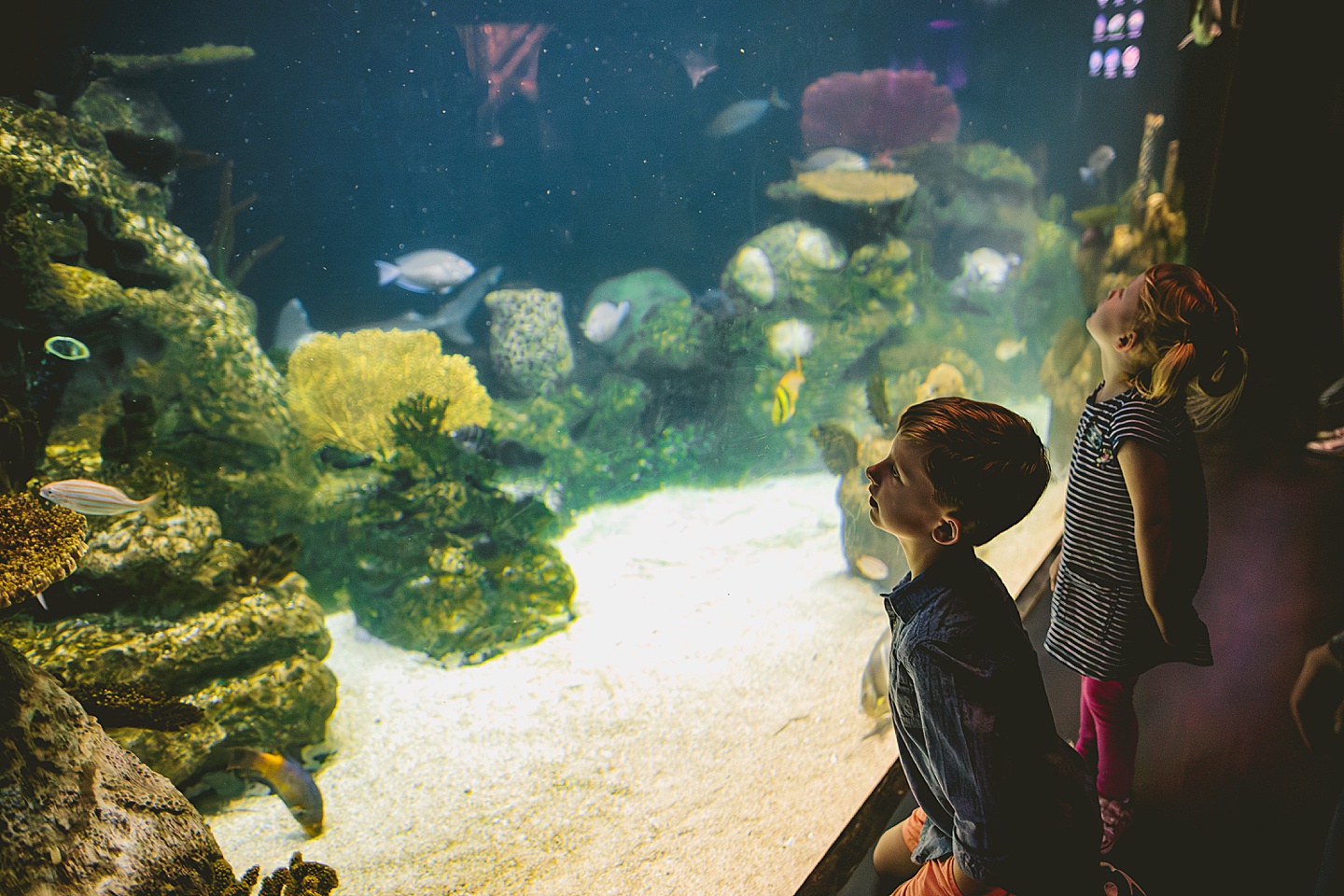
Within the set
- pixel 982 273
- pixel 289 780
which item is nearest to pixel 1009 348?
pixel 982 273

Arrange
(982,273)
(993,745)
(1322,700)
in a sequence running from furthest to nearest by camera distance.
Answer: (982,273), (1322,700), (993,745)

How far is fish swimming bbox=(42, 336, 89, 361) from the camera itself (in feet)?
9.01

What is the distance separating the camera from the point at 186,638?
2461 millimetres

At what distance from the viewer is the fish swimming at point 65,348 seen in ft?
9.01

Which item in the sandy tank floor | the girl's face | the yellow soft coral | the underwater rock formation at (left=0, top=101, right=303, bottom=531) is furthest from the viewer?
the yellow soft coral

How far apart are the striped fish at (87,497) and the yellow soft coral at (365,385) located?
2.35 meters

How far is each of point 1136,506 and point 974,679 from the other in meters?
0.81

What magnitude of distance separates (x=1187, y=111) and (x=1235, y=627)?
16.2 ft

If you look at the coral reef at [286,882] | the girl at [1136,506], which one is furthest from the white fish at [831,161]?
the coral reef at [286,882]

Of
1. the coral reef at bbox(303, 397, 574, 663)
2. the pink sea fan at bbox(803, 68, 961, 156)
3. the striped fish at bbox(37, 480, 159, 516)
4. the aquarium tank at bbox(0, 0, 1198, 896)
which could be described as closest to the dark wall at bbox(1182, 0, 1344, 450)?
the aquarium tank at bbox(0, 0, 1198, 896)

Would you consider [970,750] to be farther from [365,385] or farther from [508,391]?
[508,391]

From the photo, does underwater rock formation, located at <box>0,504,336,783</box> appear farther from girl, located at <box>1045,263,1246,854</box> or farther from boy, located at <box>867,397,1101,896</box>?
girl, located at <box>1045,263,1246,854</box>

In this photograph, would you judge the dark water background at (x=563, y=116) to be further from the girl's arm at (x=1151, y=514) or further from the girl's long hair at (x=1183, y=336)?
the girl's arm at (x=1151, y=514)

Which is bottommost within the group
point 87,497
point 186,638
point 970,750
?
point 186,638
